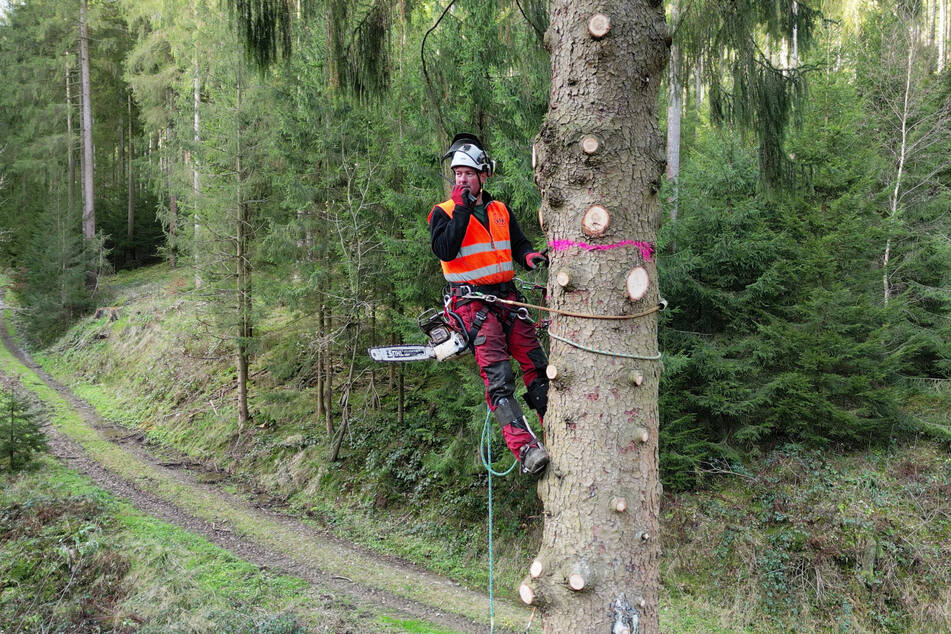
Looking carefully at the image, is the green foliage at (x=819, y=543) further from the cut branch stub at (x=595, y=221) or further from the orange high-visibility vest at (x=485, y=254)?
the cut branch stub at (x=595, y=221)

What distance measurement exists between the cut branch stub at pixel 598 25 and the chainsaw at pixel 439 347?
1871mm

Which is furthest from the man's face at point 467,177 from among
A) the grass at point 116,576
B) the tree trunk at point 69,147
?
the tree trunk at point 69,147

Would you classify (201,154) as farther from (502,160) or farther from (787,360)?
(787,360)

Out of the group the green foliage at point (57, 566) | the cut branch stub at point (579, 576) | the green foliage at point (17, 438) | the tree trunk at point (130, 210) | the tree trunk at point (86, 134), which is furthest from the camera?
the tree trunk at point (130, 210)

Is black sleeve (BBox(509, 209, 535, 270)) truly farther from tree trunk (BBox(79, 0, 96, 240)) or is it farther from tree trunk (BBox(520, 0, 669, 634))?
tree trunk (BBox(79, 0, 96, 240))

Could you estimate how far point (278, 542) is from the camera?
8.23 metres

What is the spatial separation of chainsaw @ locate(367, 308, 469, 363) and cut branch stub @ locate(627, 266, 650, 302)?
1.44m

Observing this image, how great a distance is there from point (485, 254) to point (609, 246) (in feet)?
4.43

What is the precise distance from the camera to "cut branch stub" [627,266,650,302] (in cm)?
235

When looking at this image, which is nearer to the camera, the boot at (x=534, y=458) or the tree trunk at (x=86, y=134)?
the boot at (x=534, y=458)

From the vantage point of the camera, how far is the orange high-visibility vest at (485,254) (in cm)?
357

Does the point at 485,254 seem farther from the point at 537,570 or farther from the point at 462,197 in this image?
the point at 537,570

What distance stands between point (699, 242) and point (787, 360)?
6.62ft

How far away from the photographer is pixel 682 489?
7.53 meters
